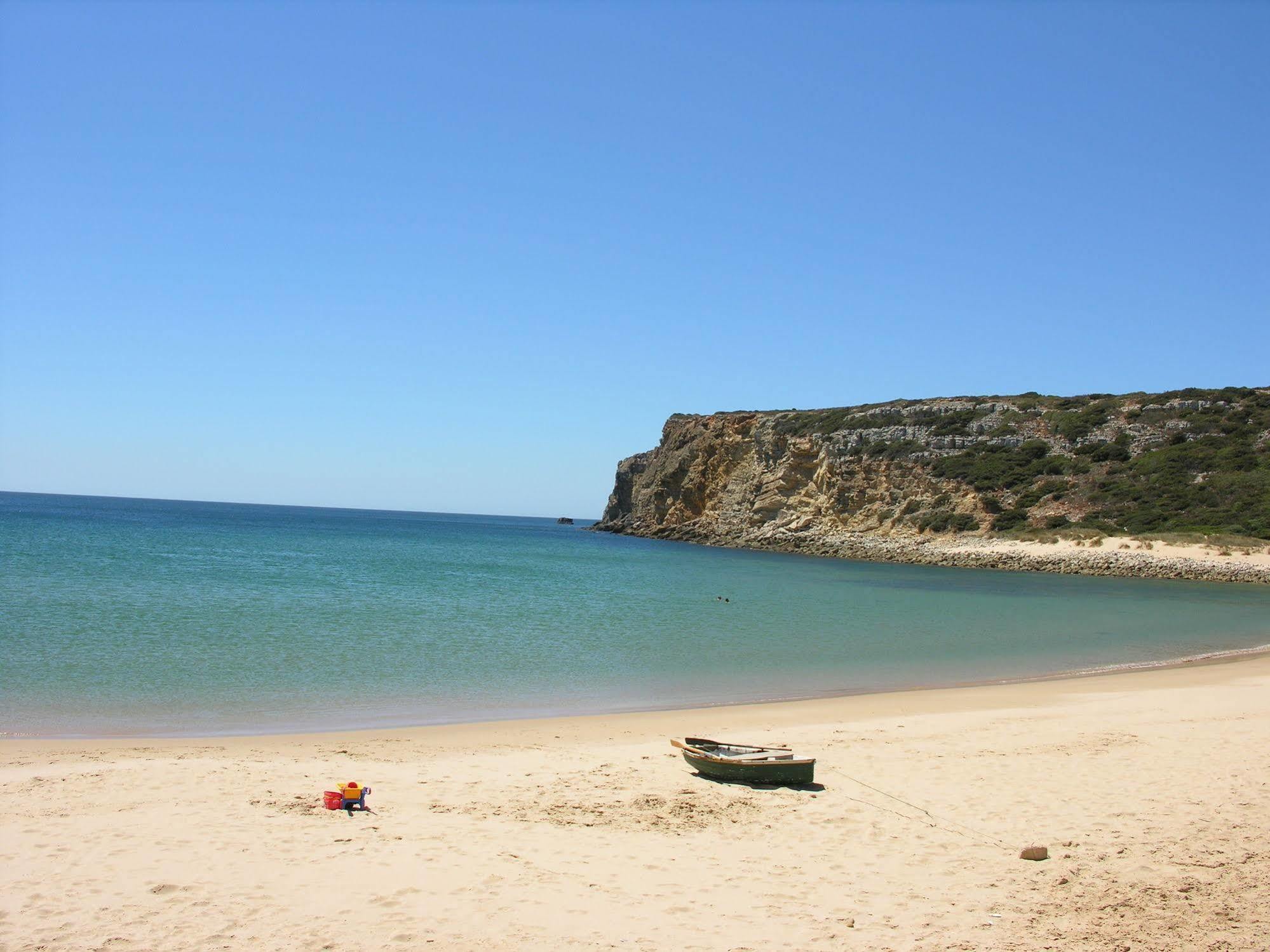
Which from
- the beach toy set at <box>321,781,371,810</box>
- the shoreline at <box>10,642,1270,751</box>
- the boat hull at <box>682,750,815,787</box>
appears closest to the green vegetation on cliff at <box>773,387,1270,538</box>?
the shoreline at <box>10,642,1270,751</box>

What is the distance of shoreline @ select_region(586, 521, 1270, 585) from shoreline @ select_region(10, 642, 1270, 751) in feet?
88.3

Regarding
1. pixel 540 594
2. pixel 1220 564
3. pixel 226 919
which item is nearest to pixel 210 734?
pixel 226 919

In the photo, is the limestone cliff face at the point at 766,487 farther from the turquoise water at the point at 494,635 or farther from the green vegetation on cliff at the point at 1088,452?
the turquoise water at the point at 494,635

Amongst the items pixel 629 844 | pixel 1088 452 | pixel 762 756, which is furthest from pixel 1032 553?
pixel 629 844

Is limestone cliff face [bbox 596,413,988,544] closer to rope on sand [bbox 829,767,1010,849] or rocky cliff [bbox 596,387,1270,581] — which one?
rocky cliff [bbox 596,387,1270,581]

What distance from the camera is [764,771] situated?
8.80 m

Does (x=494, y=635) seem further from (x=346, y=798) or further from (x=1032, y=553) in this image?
(x=1032, y=553)

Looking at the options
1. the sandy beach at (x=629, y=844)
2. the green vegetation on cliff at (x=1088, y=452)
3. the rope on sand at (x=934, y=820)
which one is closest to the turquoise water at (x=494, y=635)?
the sandy beach at (x=629, y=844)

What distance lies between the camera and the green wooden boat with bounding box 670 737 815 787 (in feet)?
28.7

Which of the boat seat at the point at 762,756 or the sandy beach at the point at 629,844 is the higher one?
the boat seat at the point at 762,756

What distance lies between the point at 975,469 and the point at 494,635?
4893 cm

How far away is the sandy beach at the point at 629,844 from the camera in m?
5.50

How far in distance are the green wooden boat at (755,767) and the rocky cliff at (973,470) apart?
47.7 meters

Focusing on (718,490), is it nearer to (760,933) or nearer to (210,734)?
(210,734)
